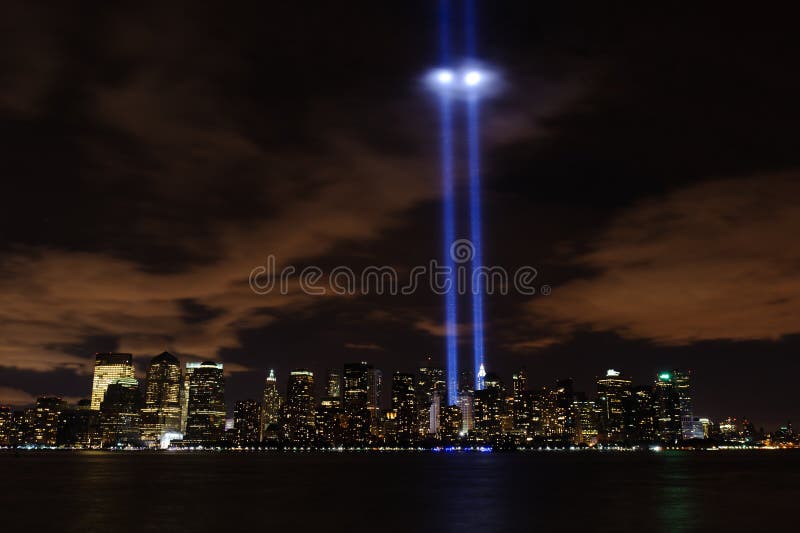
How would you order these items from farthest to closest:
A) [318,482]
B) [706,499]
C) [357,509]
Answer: [318,482], [706,499], [357,509]

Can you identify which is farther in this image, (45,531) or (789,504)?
(789,504)

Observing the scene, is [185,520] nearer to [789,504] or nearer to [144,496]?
[144,496]

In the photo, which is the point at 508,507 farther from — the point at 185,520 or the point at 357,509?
the point at 185,520

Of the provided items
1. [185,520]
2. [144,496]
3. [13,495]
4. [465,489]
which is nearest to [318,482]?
[465,489]

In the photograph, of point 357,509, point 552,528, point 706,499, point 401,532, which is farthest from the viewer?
point 706,499

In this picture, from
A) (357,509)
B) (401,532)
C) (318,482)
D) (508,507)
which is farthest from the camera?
(318,482)

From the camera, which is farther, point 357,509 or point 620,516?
point 357,509

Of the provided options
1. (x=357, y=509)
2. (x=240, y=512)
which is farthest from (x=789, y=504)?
(x=240, y=512)

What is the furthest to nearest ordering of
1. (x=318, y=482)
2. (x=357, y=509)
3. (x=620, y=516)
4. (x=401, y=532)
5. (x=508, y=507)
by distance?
(x=318, y=482), (x=508, y=507), (x=357, y=509), (x=620, y=516), (x=401, y=532)
